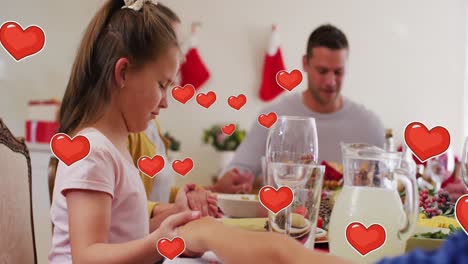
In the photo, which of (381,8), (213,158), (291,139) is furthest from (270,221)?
(381,8)

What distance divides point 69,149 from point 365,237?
1.36 ft

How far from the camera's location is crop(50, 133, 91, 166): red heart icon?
78 centimetres

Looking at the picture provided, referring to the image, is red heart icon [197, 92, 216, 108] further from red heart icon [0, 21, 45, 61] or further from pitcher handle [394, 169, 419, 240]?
pitcher handle [394, 169, 419, 240]

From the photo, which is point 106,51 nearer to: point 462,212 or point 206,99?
point 462,212

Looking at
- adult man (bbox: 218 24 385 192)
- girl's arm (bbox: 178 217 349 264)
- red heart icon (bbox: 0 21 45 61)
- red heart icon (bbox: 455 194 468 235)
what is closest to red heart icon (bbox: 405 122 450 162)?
red heart icon (bbox: 455 194 468 235)

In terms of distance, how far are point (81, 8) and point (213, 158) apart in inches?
43.7

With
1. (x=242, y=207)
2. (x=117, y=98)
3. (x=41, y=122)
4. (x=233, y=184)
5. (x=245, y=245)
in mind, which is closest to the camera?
(x=245, y=245)

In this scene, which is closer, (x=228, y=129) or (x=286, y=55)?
(x=228, y=129)

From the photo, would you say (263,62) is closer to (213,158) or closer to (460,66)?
(213,158)

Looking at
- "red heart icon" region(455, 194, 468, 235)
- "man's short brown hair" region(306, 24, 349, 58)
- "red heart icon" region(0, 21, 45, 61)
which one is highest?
"man's short brown hair" region(306, 24, 349, 58)

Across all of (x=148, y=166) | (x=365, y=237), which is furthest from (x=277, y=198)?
(x=148, y=166)

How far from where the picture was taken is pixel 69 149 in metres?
0.78

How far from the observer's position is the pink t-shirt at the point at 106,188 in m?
0.78

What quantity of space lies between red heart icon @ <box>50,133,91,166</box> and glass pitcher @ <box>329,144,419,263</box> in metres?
0.36
